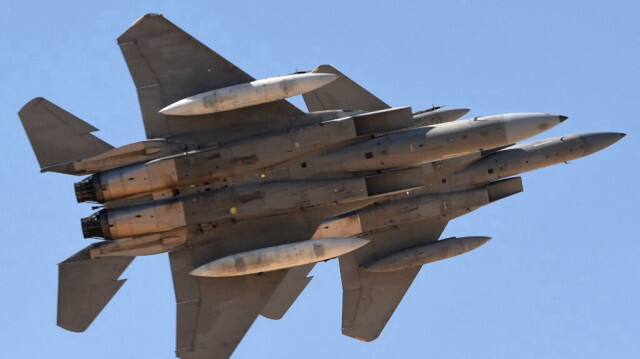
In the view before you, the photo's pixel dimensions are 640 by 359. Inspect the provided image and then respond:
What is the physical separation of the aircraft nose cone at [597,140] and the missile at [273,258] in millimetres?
7295

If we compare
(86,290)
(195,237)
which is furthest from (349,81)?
(86,290)

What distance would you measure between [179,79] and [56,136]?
3.30 m

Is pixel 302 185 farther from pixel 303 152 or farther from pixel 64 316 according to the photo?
pixel 64 316

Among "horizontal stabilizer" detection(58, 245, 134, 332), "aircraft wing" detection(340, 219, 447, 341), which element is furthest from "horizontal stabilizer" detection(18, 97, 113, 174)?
"aircraft wing" detection(340, 219, 447, 341)

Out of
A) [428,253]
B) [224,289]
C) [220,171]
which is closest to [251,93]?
[220,171]

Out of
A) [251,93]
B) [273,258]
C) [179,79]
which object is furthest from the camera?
[179,79]

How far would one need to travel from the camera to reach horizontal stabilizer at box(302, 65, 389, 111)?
31500 millimetres

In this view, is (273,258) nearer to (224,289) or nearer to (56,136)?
(224,289)

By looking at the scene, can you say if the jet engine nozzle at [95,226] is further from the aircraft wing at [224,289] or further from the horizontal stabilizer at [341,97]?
the horizontal stabilizer at [341,97]

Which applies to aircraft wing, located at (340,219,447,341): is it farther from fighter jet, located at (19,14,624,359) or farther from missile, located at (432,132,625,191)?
fighter jet, located at (19,14,624,359)

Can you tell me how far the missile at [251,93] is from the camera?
2831cm

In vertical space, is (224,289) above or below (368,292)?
above

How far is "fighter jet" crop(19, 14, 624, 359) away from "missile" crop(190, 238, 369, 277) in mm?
30

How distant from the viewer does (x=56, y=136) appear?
94.7ft
